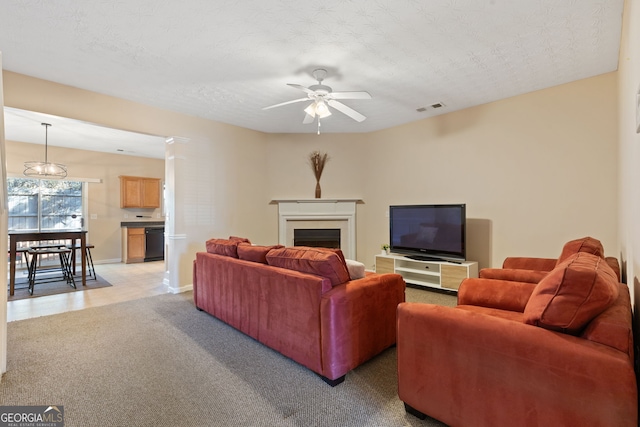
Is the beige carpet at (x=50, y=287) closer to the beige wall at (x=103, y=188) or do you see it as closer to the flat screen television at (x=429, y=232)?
the beige wall at (x=103, y=188)

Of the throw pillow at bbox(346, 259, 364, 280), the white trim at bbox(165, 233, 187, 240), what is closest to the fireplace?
the white trim at bbox(165, 233, 187, 240)

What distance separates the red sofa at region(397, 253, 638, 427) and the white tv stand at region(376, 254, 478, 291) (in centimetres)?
243

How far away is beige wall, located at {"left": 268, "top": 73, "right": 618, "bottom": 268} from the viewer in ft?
10.6

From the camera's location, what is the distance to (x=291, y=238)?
5457 millimetres

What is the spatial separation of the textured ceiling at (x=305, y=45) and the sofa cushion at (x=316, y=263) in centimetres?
177

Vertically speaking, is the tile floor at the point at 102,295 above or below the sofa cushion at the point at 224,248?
below

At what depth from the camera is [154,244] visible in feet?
23.2

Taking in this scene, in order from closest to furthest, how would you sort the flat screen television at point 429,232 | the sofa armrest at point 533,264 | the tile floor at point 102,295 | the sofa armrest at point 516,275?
the sofa armrest at point 516,275, the sofa armrest at point 533,264, the tile floor at point 102,295, the flat screen television at point 429,232

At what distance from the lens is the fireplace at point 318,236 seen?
5457 millimetres

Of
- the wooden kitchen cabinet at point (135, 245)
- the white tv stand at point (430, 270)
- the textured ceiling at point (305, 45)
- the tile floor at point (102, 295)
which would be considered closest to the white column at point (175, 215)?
the tile floor at point (102, 295)

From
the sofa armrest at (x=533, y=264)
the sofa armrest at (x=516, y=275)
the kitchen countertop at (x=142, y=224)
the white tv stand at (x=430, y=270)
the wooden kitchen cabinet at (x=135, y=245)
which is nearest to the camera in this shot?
the sofa armrest at (x=516, y=275)

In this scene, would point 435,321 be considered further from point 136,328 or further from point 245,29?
point 136,328

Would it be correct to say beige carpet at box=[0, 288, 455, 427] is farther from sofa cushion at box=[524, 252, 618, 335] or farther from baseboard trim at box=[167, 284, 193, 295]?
baseboard trim at box=[167, 284, 193, 295]

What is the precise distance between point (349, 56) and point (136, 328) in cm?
331
